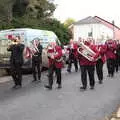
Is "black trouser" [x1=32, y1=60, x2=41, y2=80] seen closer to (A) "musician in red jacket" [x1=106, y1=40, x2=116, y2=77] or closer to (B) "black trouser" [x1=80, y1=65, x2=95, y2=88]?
(A) "musician in red jacket" [x1=106, y1=40, x2=116, y2=77]

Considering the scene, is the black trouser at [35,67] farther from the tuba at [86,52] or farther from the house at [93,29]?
the house at [93,29]

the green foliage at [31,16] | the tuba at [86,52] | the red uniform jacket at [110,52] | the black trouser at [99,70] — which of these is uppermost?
the green foliage at [31,16]

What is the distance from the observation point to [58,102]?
534 inches

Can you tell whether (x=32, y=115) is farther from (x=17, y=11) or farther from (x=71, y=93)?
(x=17, y=11)

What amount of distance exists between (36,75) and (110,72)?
328 cm

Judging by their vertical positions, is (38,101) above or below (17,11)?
below

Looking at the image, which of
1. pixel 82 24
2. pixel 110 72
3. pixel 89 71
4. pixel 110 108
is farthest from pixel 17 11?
pixel 82 24

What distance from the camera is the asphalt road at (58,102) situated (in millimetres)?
11367

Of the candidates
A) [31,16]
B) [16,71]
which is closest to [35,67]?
[16,71]

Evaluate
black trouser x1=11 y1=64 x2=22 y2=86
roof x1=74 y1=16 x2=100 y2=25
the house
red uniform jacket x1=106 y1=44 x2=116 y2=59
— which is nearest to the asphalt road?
black trouser x1=11 y1=64 x2=22 y2=86

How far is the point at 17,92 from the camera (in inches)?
647

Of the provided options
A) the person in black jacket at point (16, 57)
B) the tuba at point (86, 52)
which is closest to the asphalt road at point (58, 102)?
the person in black jacket at point (16, 57)

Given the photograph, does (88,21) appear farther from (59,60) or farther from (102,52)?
(59,60)

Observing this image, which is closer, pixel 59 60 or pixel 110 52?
pixel 59 60
